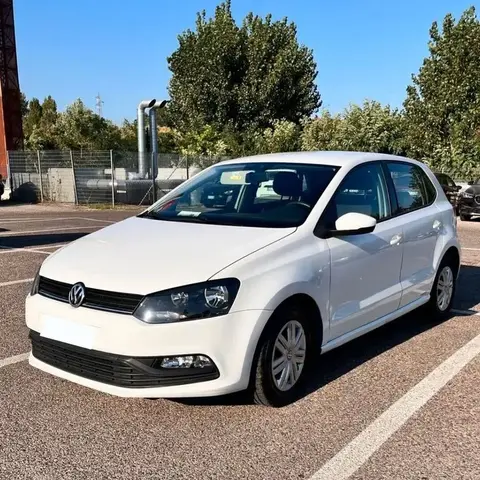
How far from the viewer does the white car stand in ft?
10.6

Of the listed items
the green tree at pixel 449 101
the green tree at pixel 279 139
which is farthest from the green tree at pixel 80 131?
the green tree at pixel 449 101

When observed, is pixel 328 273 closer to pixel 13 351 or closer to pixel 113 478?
pixel 113 478

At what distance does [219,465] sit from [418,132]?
92.8 ft

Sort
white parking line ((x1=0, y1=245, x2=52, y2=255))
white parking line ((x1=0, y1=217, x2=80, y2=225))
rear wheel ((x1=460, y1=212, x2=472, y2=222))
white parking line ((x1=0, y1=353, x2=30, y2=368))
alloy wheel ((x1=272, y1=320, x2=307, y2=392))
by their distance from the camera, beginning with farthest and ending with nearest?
rear wheel ((x1=460, y1=212, x2=472, y2=222)), white parking line ((x1=0, y1=217, x2=80, y2=225)), white parking line ((x1=0, y1=245, x2=52, y2=255)), white parking line ((x1=0, y1=353, x2=30, y2=368)), alloy wheel ((x1=272, y1=320, x2=307, y2=392))

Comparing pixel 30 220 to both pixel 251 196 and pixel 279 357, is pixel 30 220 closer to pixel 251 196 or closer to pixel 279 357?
pixel 251 196

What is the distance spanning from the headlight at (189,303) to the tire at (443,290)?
2.95 meters

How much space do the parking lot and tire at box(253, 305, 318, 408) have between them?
0.09 metres

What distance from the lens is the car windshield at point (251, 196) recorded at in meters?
4.12

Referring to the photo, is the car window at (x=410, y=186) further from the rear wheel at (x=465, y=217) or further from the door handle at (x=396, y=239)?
the rear wheel at (x=465, y=217)

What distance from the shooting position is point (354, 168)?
4.56 m

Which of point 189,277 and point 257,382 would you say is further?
point 257,382

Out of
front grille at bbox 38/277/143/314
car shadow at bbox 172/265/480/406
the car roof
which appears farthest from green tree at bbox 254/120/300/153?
front grille at bbox 38/277/143/314

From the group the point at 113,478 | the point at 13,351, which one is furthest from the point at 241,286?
the point at 13,351

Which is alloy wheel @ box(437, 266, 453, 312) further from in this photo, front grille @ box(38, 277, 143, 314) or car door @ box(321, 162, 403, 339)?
front grille @ box(38, 277, 143, 314)
